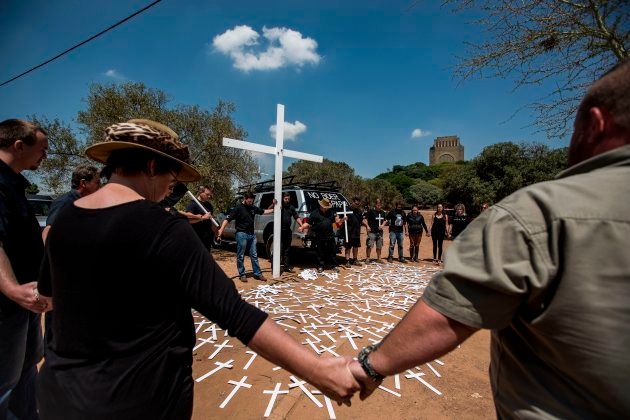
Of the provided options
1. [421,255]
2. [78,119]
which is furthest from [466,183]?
[78,119]

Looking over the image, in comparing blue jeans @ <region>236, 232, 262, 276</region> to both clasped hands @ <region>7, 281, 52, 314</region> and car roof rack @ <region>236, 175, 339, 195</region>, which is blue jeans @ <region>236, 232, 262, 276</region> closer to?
car roof rack @ <region>236, 175, 339, 195</region>

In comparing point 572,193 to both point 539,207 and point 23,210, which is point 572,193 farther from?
point 23,210

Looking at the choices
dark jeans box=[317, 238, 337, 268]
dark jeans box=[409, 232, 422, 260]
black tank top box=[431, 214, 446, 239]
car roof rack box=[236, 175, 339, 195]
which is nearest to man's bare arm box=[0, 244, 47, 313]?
car roof rack box=[236, 175, 339, 195]

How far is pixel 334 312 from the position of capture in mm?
5820

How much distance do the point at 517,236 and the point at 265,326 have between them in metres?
1.07

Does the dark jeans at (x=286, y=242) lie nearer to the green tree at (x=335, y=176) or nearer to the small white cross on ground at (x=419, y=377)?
the small white cross on ground at (x=419, y=377)

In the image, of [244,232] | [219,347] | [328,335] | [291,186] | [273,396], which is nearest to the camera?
[273,396]

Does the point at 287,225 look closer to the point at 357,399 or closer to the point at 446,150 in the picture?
the point at 357,399

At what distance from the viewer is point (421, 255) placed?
1336cm

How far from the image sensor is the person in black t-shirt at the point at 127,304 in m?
1.20

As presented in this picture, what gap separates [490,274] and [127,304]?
1.35 meters

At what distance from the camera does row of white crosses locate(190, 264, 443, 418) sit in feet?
11.8

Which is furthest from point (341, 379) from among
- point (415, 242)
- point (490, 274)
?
point (415, 242)

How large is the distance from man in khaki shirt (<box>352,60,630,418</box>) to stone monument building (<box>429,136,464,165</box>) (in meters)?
115
